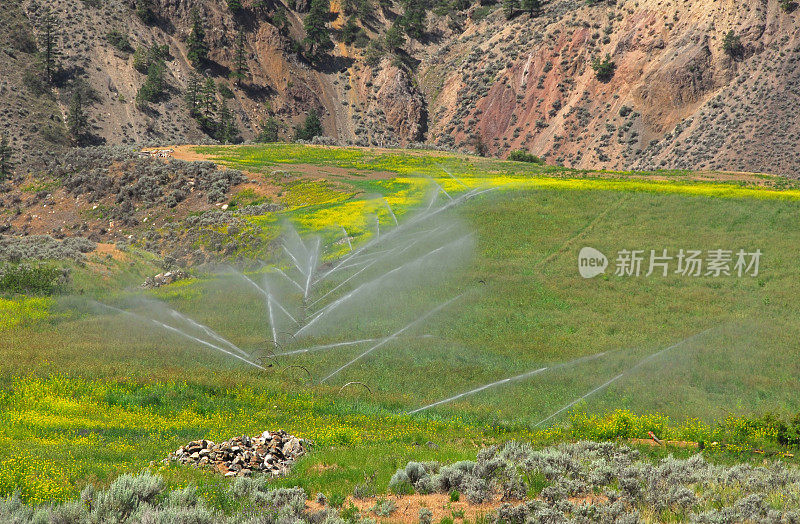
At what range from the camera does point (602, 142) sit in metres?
91.0

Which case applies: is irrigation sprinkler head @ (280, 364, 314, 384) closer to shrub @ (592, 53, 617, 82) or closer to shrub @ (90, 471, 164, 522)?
shrub @ (90, 471, 164, 522)

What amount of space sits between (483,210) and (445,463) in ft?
100

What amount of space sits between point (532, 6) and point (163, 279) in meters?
109

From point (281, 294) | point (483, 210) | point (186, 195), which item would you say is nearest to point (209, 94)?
point (186, 195)

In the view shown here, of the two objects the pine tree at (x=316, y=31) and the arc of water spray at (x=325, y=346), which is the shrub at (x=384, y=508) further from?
the pine tree at (x=316, y=31)

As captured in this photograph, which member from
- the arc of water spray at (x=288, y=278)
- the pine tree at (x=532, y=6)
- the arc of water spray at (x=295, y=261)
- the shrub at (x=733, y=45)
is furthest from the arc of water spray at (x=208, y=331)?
the pine tree at (x=532, y=6)

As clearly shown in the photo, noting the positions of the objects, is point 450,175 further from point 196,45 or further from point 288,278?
point 196,45

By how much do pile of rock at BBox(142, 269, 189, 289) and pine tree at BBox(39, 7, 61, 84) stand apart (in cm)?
8531

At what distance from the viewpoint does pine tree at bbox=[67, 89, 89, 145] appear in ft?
307

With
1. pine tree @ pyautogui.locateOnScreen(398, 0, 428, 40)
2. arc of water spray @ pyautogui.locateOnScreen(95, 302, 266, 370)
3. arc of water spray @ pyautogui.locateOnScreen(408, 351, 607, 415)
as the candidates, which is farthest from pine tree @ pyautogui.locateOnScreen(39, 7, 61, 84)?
arc of water spray @ pyautogui.locateOnScreen(408, 351, 607, 415)

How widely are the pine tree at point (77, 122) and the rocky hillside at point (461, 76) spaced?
147cm

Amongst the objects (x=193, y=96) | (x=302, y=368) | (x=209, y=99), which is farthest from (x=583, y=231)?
(x=209, y=99)

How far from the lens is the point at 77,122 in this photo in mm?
93750

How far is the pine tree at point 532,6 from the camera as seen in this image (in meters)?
122
